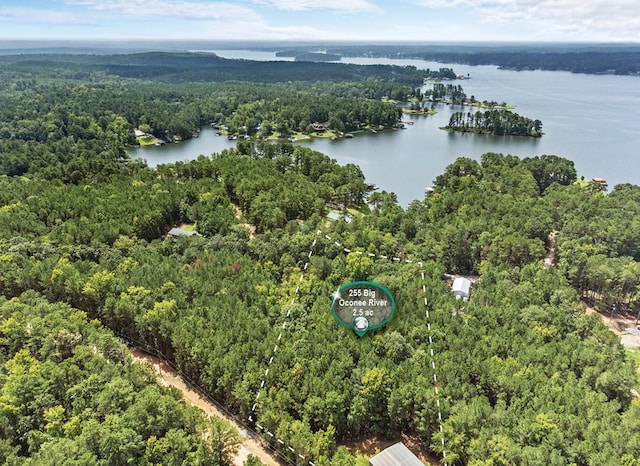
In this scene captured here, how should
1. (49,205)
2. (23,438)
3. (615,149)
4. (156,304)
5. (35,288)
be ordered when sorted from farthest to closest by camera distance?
(615,149)
(49,205)
(35,288)
(156,304)
(23,438)

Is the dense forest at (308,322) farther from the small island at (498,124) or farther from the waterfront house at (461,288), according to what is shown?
the small island at (498,124)

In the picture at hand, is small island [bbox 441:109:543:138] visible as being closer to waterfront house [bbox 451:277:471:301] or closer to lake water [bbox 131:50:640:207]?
lake water [bbox 131:50:640:207]

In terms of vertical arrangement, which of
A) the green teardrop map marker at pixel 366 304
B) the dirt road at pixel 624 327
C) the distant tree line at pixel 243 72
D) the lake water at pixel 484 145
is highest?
the distant tree line at pixel 243 72

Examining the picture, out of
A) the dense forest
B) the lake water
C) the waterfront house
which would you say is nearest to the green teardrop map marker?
Answer: the dense forest

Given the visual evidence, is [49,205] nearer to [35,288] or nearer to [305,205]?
[35,288]

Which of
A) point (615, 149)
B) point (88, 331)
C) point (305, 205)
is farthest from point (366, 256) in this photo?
point (615, 149)

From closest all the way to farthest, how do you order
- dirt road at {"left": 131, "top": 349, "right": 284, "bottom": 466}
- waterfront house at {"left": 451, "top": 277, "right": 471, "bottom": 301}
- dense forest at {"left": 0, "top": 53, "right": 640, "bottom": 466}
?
dense forest at {"left": 0, "top": 53, "right": 640, "bottom": 466}, dirt road at {"left": 131, "top": 349, "right": 284, "bottom": 466}, waterfront house at {"left": 451, "top": 277, "right": 471, "bottom": 301}

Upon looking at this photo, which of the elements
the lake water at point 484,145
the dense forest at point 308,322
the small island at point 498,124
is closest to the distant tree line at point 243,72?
the lake water at point 484,145
